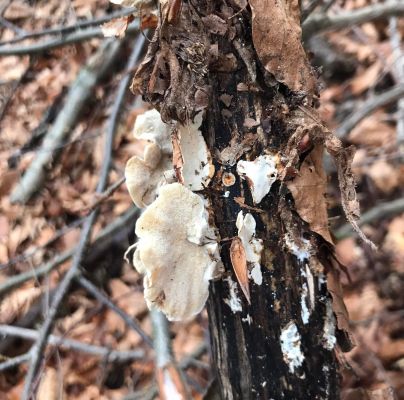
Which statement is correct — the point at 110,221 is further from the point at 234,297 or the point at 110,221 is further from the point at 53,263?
the point at 234,297

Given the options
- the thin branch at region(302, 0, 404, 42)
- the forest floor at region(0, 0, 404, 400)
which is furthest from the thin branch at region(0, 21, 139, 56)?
the thin branch at region(302, 0, 404, 42)

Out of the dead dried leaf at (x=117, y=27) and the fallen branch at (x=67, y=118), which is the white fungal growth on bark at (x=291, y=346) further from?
the fallen branch at (x=67, y=118)

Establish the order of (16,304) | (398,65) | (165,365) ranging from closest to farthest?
1. (165,365)
2. (16,304)
3. (398,65)

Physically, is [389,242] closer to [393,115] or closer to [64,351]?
[393,115]

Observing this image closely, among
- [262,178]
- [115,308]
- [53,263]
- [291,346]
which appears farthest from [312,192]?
[53,263]

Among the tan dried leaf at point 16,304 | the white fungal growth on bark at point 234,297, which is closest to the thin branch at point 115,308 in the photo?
the tan dried leaf at point 16,304

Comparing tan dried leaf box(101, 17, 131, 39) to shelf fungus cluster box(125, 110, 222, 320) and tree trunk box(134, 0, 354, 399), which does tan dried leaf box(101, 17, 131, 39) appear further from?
shelf fungus cluster box(125, 110, 222, 320)
